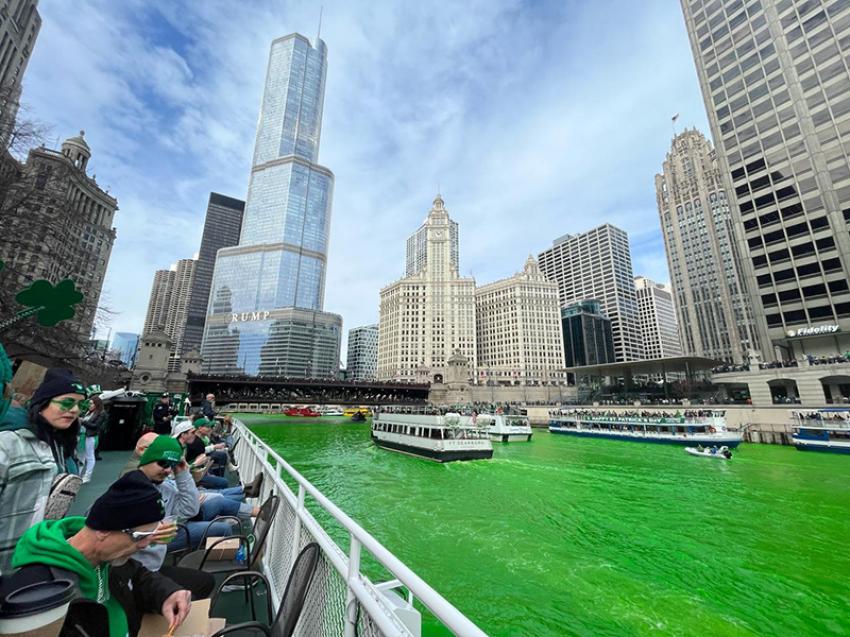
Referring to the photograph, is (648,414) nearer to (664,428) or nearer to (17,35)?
(664,428)

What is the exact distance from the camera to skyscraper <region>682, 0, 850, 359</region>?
44875mm

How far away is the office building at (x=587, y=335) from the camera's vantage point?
152 m

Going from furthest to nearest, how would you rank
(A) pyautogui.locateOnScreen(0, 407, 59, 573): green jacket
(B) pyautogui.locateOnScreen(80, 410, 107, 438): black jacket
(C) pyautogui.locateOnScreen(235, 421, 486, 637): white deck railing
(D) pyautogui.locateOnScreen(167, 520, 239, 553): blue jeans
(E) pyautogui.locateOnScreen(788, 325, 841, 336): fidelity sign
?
1. (E) pyautogui.locateOnScreen(788, 325, 841, 336): fidelity sign
2. (B) pyautogui.locateOnScreen(80, 410, 107, 438): black jacket
3. (D) pyautogui.locateOnScreen(167, 520, 239, 553): blue jeans
4. (A) pyautogui.locateOnScreen(0, 407, 59, 573): green jacket
5. (C) pyautogui.locateOnScreen(235, 421, 486, 637): white deck railing

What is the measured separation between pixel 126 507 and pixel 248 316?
180762mm

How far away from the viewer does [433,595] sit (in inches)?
68.7

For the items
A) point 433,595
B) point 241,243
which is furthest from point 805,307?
point 241,243

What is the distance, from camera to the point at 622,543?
39.5 feet

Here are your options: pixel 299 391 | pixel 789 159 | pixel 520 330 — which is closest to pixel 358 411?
pixel 299 391

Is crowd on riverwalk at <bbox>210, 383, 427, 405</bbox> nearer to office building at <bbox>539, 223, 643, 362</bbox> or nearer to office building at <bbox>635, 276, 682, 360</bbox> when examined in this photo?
office building at <bbox>539, 223, 643, 362</bbox>

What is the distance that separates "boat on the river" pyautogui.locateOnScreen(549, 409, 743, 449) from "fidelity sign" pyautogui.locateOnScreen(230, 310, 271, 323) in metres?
143

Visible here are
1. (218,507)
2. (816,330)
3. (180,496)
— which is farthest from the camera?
(816,330)

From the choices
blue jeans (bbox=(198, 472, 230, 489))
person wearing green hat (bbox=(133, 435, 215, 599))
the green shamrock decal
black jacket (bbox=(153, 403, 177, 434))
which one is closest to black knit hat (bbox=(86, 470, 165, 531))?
person wearing green hat (bbox=(133, 435, 215, 599))

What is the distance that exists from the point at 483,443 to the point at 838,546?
21485mm

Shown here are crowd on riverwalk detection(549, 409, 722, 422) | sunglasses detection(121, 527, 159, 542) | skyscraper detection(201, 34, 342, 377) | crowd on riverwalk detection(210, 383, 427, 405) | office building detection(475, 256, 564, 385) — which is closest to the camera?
sunglasses detection(121, 527, 159, 542)
